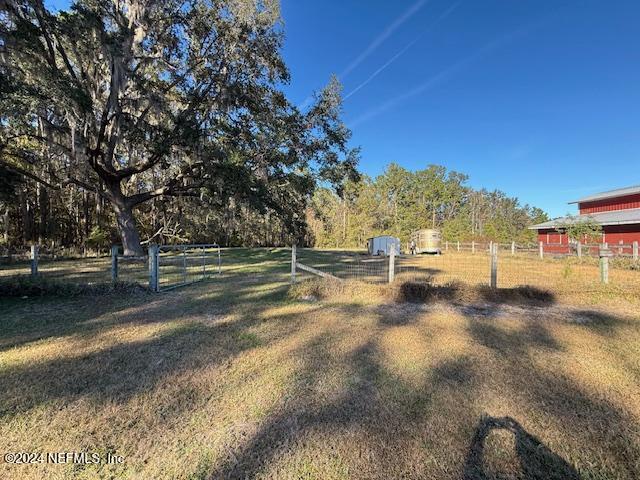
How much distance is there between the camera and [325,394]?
282 cm

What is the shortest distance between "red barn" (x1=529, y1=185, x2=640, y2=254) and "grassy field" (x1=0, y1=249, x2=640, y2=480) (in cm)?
1558

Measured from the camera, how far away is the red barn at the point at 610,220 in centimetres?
1964

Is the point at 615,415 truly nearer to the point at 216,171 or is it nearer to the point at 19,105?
the point at 216,171

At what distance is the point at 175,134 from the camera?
12.7 metres

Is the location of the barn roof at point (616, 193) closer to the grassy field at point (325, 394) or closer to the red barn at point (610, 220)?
the red barn at point (610, 220)

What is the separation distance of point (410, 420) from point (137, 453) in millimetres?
1883

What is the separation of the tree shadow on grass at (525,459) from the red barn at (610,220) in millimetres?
17161

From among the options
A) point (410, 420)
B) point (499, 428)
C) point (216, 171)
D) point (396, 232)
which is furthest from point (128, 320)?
point (396, 232)

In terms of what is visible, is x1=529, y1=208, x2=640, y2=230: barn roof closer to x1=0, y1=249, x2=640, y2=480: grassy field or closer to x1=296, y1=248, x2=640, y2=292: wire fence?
x1=296, y1=248, x2=640, y2=292: wire fence

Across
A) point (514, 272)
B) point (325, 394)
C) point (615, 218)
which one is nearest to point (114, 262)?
point (325, 394)

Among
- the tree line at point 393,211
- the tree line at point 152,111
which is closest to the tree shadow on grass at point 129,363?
the tree line at point 152,111

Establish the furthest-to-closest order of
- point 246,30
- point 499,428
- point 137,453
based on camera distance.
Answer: point 246,30 → point 499,428 → point 137,453

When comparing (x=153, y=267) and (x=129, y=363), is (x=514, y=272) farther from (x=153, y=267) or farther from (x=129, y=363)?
(x=129, y=363)

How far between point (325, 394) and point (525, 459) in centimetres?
146
